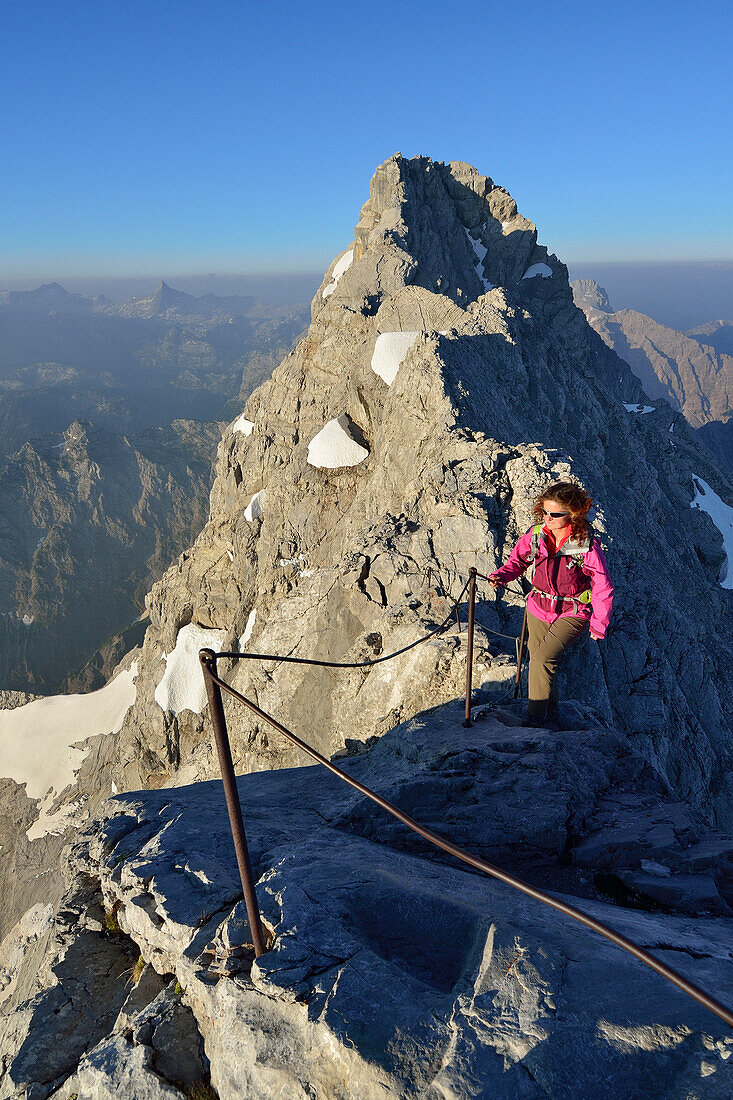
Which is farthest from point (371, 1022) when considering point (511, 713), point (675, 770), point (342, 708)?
point (675, 770)

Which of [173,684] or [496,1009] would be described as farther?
[173,684]

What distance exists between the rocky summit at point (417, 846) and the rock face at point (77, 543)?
133629 mm

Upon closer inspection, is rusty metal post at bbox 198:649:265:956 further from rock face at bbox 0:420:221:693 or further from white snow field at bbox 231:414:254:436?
rock face at bbox 0:420:221:693

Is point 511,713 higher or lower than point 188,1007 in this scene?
lower

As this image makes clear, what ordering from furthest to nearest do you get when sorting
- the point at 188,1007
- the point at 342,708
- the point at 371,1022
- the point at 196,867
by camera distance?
the point at 342,708 < the point at 196,867 < the point at 188,1007 < the point at 371,1022

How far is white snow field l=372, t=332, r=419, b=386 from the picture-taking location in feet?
82.3

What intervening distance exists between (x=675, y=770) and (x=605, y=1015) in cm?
1241

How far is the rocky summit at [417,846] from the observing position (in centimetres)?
337

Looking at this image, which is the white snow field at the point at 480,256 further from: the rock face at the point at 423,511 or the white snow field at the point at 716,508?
the white snow field at the point at 716,508

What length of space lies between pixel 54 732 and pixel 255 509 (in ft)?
112

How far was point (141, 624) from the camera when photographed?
126m

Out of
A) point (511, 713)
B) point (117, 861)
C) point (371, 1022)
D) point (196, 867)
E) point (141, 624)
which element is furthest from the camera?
point (141, 624)

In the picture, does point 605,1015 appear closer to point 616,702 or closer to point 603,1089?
point 603,1089

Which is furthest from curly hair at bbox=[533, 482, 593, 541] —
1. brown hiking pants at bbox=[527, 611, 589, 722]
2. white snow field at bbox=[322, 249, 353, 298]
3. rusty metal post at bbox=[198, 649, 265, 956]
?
white snow field at bbox=[322, 249, 353, 298]
